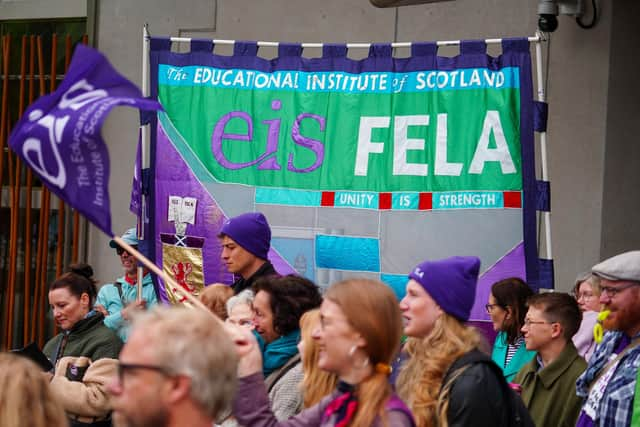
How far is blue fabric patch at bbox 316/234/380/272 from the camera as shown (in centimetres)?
720

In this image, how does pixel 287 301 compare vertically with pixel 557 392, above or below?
above

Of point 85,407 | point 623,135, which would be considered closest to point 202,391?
point 85,407

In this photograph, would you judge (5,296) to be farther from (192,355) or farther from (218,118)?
(192,355)

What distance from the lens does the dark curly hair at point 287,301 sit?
15.9 ft

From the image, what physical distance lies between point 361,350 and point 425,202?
12.6ft

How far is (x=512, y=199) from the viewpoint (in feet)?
22.2

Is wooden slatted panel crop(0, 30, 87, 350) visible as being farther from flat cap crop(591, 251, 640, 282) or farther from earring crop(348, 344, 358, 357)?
earring crop(348, 344, 358, 357)

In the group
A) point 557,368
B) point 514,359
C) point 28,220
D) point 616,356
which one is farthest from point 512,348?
point 28,220

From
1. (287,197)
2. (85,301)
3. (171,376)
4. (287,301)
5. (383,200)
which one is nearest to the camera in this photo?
(171,376)

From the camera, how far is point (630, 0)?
26.7 ft

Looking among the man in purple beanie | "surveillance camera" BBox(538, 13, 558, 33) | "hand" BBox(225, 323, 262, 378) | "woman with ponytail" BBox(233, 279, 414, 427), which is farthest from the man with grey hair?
"surveillance camera" BBox(538, 13, 558, 33)

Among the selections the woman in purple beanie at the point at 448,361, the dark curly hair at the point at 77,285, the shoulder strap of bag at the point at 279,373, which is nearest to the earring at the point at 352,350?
the woman in purple beanie at the point at 448,361

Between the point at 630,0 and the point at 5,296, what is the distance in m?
7.10

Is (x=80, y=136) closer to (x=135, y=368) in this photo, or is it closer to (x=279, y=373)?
(x=279, y=373)
